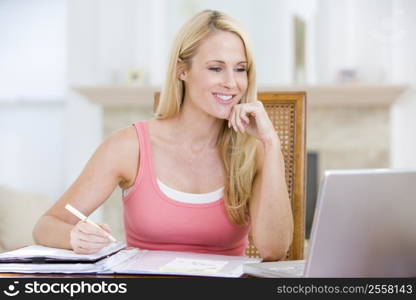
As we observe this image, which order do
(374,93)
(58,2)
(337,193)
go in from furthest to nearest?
(58,2), (374,93), (337,193)

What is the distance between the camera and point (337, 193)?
93cm

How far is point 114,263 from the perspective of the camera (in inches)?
49.5

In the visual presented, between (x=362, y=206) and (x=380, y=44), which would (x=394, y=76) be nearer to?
(x=380, y=44)

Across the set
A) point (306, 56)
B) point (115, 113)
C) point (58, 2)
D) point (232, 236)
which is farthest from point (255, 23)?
point (232, 236)

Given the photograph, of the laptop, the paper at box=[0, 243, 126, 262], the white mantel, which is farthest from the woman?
the white mantel

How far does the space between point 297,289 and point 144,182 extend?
2.64 feet

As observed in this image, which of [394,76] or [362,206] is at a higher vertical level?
[394,76]

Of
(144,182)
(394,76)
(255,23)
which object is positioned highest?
(255,23)

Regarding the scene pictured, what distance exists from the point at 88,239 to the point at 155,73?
3449 mm

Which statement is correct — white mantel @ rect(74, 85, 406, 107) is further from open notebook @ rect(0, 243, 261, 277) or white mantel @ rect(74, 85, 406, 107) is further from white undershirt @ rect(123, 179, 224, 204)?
open notebook @ rect(0, 243, 261, 277)

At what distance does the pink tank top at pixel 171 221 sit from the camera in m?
1.67

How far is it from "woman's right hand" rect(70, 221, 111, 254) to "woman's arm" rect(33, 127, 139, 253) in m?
0.13

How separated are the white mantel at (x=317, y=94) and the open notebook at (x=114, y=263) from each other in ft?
10.2

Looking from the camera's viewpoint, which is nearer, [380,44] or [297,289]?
[297,289]
